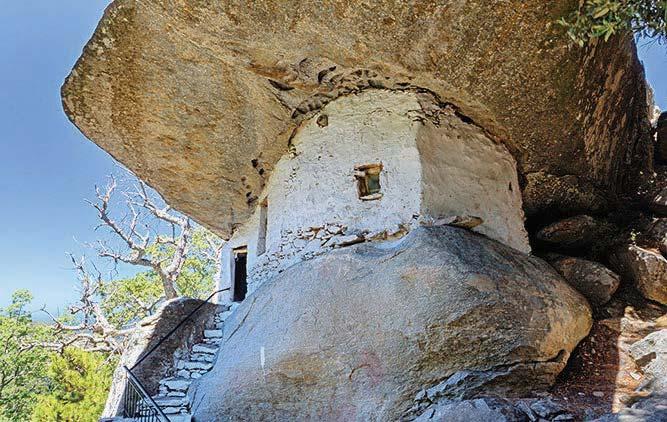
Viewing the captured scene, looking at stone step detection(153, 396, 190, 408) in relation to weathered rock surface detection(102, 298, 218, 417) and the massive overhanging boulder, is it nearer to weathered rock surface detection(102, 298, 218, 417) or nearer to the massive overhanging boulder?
weathered rock surface detection(102, 298, 218, 417)

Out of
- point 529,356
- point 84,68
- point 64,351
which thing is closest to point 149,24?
point 84,68

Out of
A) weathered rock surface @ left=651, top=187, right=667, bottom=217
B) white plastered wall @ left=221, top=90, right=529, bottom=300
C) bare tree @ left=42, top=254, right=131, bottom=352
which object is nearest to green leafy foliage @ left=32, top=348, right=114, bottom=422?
bare tree @ left=42, top=254, right=131, bottom=352

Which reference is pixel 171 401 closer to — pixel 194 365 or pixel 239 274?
pixel 194 365

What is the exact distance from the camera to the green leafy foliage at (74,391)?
440 inches

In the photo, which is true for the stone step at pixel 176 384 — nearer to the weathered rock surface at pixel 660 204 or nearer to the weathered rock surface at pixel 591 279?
the weathered rock surface at pixel 591 279

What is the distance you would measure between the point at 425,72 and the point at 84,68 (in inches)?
196

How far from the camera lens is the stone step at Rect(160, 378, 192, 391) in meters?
6.52

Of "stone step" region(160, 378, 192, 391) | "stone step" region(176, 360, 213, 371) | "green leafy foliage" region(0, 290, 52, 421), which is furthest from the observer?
"green leafy foliage" region(0, 290, 52, 421)

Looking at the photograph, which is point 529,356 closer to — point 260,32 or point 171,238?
point 260,32

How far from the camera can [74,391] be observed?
12.1 metres

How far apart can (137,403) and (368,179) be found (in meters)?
4.34

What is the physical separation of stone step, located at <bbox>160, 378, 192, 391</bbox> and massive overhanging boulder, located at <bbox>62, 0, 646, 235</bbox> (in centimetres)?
373

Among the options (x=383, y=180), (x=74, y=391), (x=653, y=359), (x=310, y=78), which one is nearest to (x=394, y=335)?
(x=383, y=180)

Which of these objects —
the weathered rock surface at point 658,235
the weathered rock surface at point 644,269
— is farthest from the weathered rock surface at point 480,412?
the weathered rock surface at point 658,235
